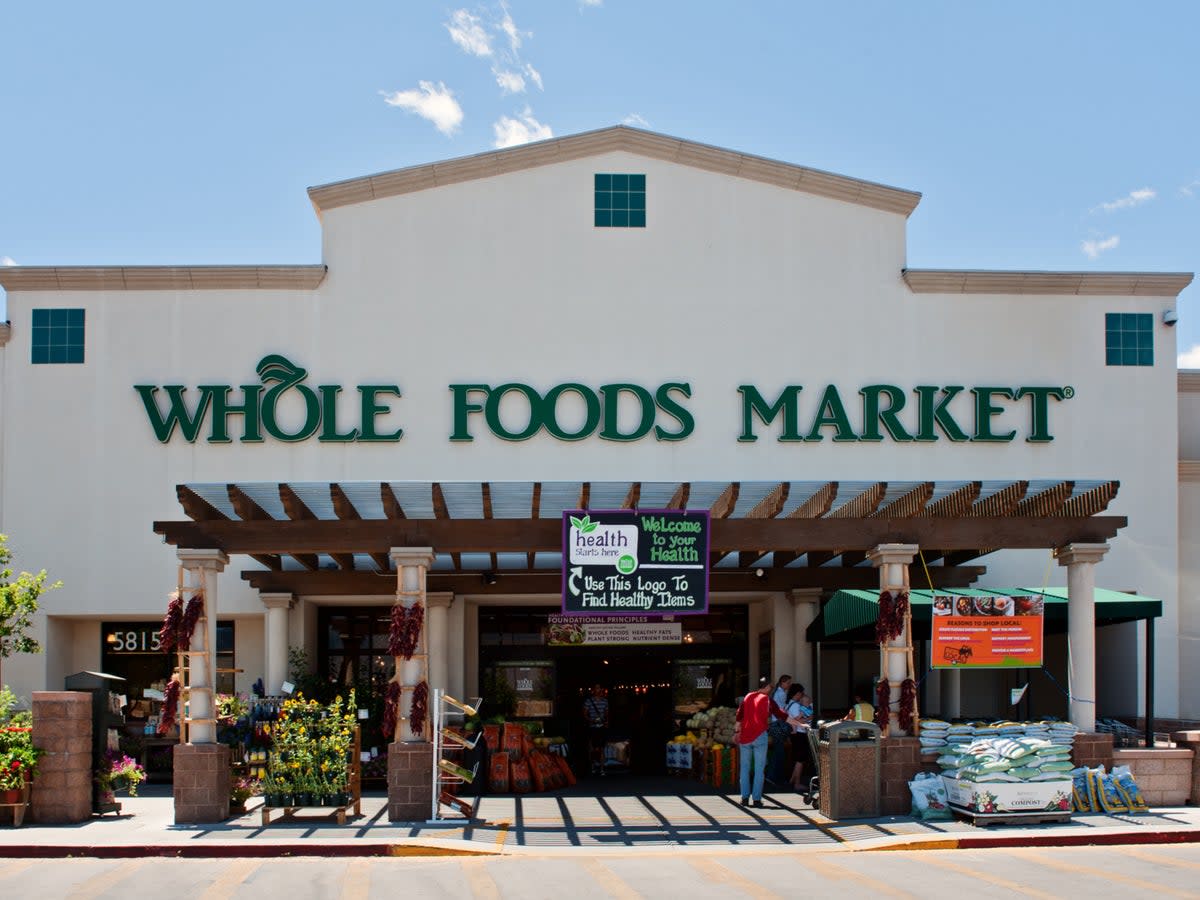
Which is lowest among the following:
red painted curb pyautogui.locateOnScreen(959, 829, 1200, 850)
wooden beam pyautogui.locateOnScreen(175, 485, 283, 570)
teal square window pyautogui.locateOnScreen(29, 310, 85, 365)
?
red painted curb pyautogui.locateOnScreen(959, 829, 1200, 850)

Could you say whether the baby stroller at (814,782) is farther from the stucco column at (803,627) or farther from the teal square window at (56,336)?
the teal square window at (56,336)

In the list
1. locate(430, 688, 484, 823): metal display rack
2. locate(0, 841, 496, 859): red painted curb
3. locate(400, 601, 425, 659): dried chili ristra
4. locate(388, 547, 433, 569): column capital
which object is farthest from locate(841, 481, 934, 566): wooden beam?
locate(0, 841, 496, 859): red painted curb

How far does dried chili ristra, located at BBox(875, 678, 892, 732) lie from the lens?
613 inches

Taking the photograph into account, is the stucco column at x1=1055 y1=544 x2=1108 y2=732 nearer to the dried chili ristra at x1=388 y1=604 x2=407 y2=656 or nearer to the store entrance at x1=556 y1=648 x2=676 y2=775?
the dried chili ristra at x1=388 y1=604 x2=407 y2=656

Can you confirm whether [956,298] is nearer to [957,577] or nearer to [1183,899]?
[957,577]

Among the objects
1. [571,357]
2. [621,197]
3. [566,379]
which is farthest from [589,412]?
[621,197]

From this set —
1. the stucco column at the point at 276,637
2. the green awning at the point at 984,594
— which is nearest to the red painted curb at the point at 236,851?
the green awning at the point at 984,594

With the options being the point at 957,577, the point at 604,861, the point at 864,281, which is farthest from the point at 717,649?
the point at 604,861

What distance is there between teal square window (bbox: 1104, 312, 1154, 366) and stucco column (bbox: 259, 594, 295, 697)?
14.6 meters

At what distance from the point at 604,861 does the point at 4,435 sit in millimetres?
14517

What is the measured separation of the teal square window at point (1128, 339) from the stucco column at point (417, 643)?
44.9 feet

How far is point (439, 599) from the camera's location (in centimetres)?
2272

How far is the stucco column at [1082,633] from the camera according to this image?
1606 cm

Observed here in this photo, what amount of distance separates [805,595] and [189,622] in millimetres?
10588
